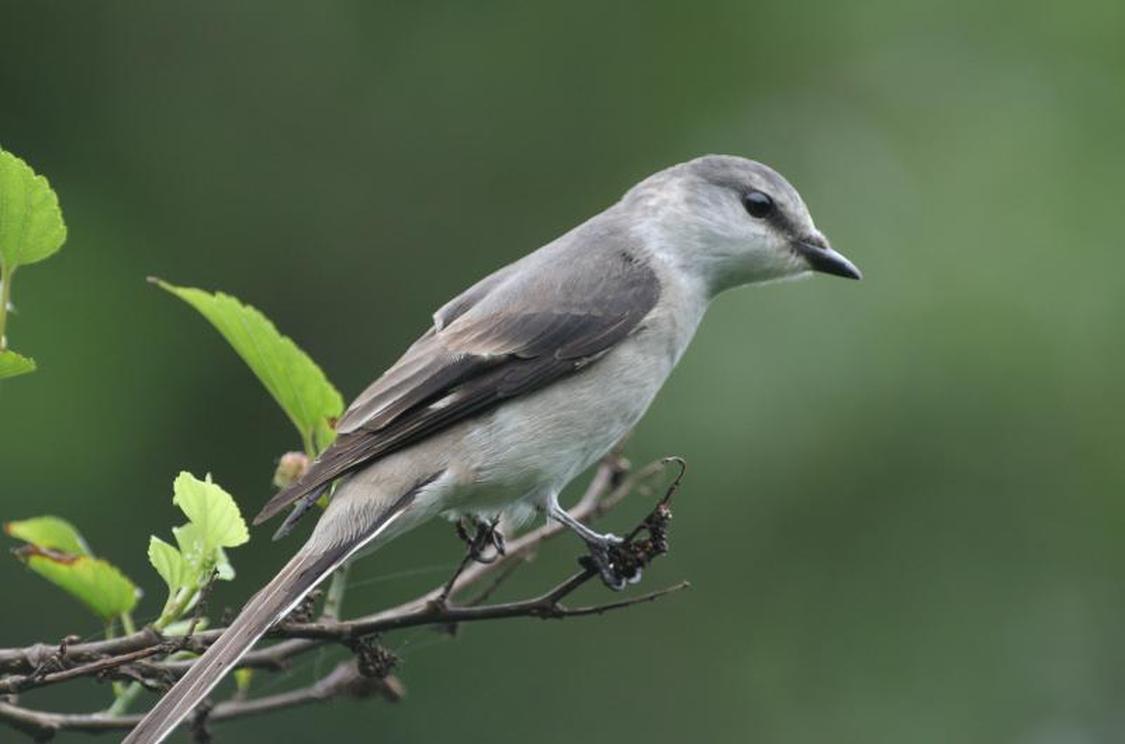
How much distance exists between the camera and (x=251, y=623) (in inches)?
123

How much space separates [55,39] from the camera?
8016mm

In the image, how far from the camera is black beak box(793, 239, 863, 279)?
4730 millimetres

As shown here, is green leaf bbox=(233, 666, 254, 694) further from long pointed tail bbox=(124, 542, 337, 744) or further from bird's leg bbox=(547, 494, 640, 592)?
bird's leg bbox=(547, 494, 640, 592)

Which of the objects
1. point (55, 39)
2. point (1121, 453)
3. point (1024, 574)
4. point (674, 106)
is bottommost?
point (1024, 574)

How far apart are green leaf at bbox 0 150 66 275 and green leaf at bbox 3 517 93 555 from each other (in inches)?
24.7

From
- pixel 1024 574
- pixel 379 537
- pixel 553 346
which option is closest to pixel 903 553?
pixel 1024 574

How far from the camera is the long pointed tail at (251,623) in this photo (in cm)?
286

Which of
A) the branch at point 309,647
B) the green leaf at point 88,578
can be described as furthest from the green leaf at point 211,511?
the green leaf at point 88,578

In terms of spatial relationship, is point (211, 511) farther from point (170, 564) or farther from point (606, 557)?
point (606, 557)

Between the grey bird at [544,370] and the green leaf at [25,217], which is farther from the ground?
the green leaf at [25,217]

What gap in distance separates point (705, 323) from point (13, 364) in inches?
212

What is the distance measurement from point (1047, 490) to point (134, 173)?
16.0ft

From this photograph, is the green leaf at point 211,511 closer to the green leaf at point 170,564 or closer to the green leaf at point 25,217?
the green leaf at point 170,564

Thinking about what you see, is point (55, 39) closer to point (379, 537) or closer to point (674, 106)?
point (674, 106)
